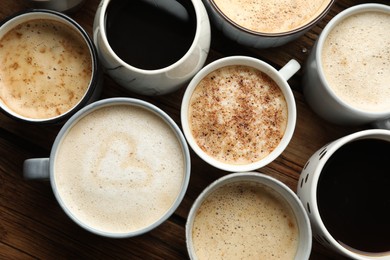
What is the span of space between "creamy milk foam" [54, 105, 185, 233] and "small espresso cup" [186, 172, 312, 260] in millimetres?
108

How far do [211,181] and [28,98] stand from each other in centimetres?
42

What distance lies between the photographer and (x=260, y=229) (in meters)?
1.22

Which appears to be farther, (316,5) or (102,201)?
(316,5)

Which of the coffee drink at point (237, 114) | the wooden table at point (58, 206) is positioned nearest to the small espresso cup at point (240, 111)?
the coffee drink at point (237, 114)

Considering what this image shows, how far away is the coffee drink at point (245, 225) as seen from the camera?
1218mm

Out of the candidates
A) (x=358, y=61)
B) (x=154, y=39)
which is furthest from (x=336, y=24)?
(x=154, y=39)

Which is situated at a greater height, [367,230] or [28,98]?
[28,98]

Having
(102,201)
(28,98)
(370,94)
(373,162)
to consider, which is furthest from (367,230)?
(28,98)

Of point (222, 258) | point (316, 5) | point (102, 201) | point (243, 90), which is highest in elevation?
point (316, 5)

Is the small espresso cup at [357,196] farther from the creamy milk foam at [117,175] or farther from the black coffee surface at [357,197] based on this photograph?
the creamy milk foam at [117,175]

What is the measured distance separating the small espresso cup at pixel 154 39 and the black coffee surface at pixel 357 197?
13.9 inches

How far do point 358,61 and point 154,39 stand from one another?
0.42 m

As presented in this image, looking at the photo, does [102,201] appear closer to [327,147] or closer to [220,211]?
[220,211]

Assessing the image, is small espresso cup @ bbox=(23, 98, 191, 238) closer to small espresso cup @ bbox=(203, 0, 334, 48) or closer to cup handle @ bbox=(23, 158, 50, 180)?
cup handle @ bbox=(23, 158, 50, 180)
